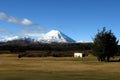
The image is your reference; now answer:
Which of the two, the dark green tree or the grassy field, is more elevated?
the dark green tree

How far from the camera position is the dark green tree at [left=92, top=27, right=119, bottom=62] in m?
94.1

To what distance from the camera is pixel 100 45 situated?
94.5 m

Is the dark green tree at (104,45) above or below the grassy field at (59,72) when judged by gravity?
above

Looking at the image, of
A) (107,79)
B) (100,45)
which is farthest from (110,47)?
(107,79)

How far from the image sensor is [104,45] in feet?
309

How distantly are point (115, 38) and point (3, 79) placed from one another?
61.7m

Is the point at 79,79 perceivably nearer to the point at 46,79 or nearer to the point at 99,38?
the point at 46,79

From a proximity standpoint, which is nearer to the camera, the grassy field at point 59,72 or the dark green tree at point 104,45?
the grassy field at point 59,72

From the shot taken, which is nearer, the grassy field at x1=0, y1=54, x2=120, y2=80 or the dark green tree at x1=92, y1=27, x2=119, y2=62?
→ the grassy field at x1=0, y1=54, x2=120, y2=80

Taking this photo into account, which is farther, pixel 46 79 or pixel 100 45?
pixel 100 45

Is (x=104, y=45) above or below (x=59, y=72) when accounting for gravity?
above

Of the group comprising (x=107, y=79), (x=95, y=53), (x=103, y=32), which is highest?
(x=103, y=32)

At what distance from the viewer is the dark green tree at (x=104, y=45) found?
309 feet

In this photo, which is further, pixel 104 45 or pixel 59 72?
pixel 104 45
